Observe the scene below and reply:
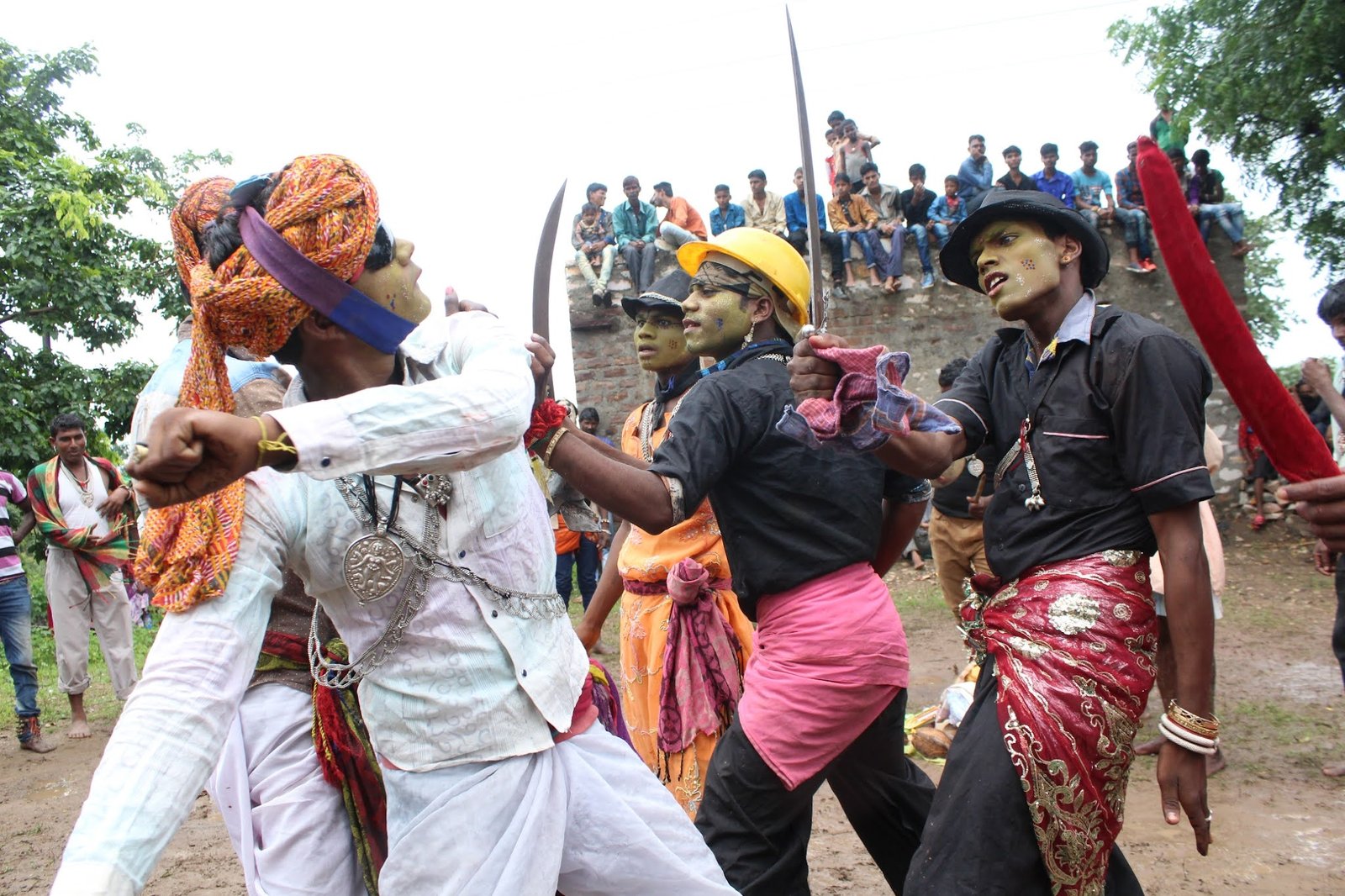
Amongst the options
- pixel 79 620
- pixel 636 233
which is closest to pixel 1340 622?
pixel 79 620

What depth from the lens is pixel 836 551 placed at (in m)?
3.04

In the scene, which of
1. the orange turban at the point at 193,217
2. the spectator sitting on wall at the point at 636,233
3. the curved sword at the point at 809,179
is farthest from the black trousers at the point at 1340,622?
the spectator sitting on wall at the point at 636,233

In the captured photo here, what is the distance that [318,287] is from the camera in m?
1.76

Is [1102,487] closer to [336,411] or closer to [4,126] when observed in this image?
[336,411]

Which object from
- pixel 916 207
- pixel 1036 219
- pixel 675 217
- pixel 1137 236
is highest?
pixel 675 217

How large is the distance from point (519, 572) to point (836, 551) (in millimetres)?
1335

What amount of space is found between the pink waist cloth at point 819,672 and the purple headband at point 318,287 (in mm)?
1539

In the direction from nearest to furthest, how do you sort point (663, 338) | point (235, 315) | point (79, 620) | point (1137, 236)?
point (235, 315) → point (663, 338) → point (79, 620) → point (1137, 236)

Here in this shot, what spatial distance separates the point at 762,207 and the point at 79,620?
9.01m

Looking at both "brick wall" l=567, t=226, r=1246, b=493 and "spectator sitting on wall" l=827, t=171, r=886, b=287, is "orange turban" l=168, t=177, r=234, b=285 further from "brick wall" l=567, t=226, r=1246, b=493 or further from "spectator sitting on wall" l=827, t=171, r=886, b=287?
"spectator sitting on wall" l=827, t=171, r=886, b=287

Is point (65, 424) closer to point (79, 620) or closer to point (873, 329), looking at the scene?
point (79, 620)

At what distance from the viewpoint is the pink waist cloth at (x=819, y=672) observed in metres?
2.88

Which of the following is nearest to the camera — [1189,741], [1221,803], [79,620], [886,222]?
[1189,741]

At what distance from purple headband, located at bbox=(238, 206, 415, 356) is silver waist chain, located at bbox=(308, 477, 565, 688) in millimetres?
262
